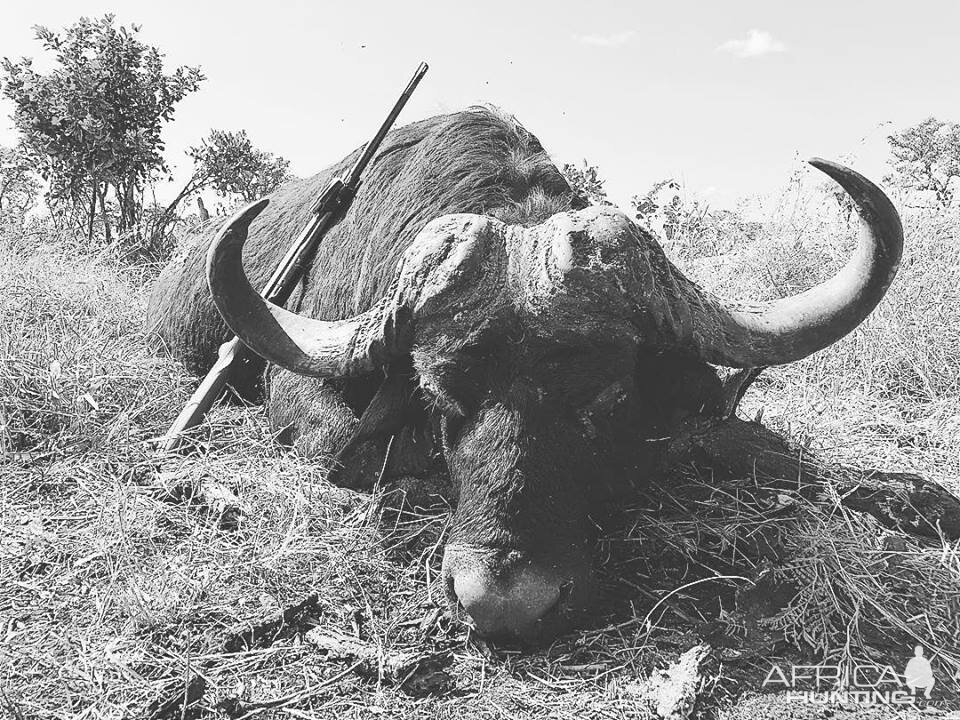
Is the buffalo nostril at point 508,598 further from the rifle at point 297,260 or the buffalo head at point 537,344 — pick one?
the rifle at point 297,260

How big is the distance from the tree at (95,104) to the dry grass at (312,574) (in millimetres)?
5116

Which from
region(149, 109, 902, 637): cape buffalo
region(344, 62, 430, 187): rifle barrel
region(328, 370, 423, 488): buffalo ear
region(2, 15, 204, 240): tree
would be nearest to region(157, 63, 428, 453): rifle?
region(344, 62, 430, 187): rifle barrel

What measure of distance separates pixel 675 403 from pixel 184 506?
260cm

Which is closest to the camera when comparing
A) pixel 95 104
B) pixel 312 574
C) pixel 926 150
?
pixel 312 574

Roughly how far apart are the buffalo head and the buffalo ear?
0.73 feet

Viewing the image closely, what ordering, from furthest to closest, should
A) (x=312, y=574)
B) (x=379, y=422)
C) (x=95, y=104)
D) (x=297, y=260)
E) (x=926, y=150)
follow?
(x=926, y=150)
(x=95, y=104)
(x=297, y=260)
(x=379, y=422)
(x=312, y=574)

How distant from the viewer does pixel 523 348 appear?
122 inches

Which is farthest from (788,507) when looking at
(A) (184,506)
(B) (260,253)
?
(B) (260,253)

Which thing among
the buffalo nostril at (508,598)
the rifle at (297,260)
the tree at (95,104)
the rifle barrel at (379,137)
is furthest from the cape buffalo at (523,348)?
the tree at (95,104)

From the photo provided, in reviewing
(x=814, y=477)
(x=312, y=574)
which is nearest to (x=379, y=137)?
(x=312, y=574)

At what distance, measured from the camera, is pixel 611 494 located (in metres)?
3.61

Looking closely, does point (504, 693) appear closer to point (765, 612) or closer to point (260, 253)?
point (765, 612)

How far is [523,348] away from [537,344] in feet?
0.19

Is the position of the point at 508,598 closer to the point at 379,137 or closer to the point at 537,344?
the point at 537,344
